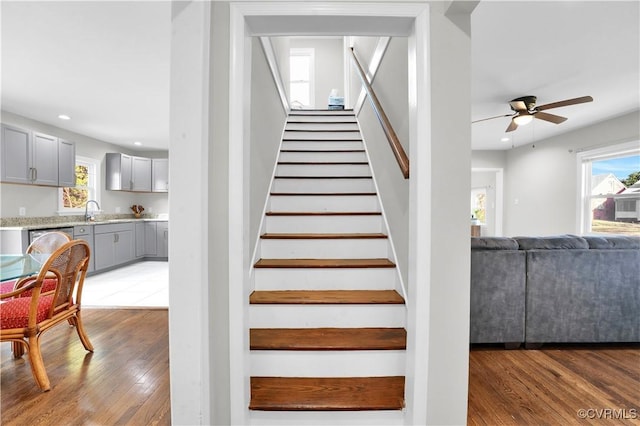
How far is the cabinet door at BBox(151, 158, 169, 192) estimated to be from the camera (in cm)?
623

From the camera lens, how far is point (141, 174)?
6.16 m

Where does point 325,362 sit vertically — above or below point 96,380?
above

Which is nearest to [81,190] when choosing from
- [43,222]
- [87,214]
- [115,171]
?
[87,214]

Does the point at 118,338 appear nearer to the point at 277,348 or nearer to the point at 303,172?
the point at 277,348

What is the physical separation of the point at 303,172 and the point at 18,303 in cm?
236

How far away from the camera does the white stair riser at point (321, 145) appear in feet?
11.2

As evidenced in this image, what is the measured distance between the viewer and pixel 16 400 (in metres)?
1.67

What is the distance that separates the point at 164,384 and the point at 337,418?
1136mm

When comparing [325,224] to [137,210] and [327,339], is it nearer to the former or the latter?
[327,339]

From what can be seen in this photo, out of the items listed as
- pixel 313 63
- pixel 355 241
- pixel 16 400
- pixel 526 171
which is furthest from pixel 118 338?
pixel 526 171

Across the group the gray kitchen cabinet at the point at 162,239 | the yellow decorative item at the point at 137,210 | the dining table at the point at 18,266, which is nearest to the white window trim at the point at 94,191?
the yellow decorative item at the point at 137,210

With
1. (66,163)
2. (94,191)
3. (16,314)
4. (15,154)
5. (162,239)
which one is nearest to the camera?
(16,314)


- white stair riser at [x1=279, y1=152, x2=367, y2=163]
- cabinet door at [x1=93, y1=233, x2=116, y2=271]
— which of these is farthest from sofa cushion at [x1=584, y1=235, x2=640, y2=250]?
cabinet door at [x1=93, y1=233, x2=116, y2=271]

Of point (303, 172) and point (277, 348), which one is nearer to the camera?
point (277, 348)
